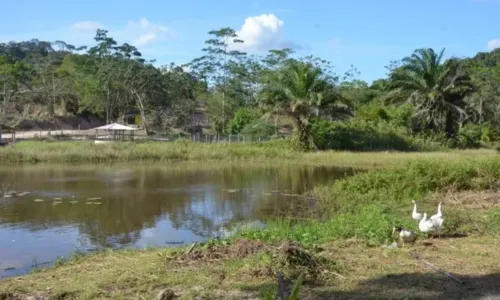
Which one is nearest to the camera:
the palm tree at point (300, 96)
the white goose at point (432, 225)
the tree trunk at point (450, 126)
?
the white goose at point (432, 225)

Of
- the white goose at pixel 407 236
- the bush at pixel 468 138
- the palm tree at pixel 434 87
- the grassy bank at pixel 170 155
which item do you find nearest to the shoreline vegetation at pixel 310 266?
the white goose at pixel 407 236

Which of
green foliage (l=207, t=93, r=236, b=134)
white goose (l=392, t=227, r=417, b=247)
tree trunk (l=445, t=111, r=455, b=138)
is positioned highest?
green foliage (l=207, t=93, r=236, b=134)

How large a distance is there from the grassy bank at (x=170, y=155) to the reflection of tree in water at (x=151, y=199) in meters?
4.38

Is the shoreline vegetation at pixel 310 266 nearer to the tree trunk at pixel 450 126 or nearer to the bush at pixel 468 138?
the tree trunk at pixel 450 126

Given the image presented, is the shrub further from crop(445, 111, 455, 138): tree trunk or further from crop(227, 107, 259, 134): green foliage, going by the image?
crop(227, 107, 259, 134): green foliage

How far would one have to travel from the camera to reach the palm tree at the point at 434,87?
37.7 meters

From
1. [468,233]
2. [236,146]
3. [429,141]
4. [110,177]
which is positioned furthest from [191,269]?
[429,141]

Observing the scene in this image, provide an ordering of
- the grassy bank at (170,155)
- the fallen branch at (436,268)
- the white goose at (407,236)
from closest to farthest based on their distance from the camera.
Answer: the fallen branch at (436,268), the white goose at (407,236), the grassy bank at (170,155)

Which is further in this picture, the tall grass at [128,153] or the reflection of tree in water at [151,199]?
the tall grass at [128,153]

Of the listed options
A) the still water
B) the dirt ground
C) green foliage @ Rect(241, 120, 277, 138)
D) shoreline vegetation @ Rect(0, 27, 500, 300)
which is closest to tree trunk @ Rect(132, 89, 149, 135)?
shoreline vegetation @ Rect(0, 27, 500, 300)

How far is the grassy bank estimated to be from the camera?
29.9m

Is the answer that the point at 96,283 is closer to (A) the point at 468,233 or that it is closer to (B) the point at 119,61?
(A) the point at 468,233

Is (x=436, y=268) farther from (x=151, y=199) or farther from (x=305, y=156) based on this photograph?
(x=305, y=156)

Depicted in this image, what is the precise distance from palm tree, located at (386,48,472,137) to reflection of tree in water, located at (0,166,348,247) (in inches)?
599
